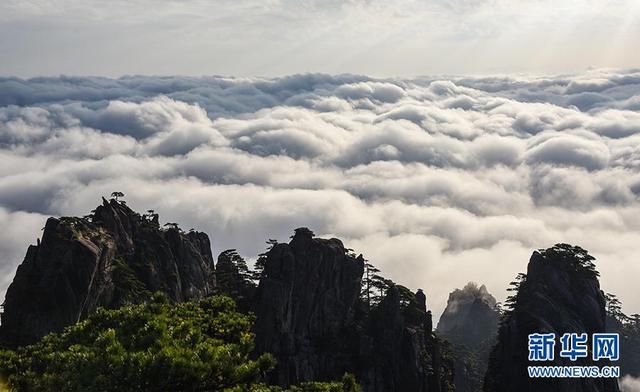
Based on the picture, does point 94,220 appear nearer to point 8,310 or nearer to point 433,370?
point 8,310

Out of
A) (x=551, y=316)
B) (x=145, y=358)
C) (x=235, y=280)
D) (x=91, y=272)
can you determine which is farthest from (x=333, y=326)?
(x=145, y=358)

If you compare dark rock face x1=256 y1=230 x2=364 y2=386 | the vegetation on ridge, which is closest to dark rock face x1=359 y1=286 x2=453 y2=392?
dark rock face x1=256 y1=230 x2=364 y2=386

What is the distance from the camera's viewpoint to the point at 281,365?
8525cm

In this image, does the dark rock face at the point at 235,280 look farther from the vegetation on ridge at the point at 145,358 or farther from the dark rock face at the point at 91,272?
the vegetation on ridge at the point at 145,358

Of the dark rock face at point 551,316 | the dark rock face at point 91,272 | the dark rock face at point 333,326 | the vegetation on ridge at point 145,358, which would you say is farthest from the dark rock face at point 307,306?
the vegetation on ridge at point 145,358

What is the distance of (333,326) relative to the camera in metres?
92.7

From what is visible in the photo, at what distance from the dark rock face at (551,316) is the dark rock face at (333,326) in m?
12.2

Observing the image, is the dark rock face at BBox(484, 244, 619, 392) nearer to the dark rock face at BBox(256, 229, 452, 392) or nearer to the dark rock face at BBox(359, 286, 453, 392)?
the dark rock face at BBox(359, 286, 453, 392)

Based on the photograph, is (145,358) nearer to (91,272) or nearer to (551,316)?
(91,272)

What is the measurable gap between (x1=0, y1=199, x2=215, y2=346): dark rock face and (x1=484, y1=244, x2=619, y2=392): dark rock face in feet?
160

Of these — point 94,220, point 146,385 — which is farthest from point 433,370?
point 146,385

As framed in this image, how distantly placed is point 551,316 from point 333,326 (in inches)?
1289

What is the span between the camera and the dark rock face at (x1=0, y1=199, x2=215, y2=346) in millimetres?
69125

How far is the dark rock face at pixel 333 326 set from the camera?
3428 inches
